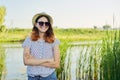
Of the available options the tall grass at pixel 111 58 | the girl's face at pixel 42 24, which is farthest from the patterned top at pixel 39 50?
the tall grass at pixel 111 58

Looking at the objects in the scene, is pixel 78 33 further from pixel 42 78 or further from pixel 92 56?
pixel 42 78

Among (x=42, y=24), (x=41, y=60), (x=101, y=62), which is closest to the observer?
(x=41, y=60)

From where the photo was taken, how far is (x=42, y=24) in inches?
140

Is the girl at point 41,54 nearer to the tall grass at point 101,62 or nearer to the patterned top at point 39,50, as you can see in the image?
the patterned top at point 39,50

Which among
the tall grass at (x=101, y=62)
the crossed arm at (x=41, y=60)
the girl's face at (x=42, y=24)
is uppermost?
the girl's face at (x=42, y=24)

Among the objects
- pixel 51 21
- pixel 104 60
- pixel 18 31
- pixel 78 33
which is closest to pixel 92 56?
pixel 104 60

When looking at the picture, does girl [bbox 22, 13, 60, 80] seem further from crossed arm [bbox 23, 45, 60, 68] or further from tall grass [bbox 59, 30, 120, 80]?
tall grass [bbox 59, 30, 120, 80]

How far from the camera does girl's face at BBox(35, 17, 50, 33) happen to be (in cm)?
354

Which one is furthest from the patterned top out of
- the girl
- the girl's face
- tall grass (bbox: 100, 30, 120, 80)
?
tall grass (bbox: 100, 30, 120, 80)

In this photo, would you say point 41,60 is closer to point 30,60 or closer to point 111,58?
point 30,60

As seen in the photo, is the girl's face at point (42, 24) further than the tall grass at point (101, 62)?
No

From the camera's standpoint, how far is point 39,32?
11.7 ft

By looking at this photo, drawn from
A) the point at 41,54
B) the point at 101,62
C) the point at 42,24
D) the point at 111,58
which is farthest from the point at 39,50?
the point at 101,62

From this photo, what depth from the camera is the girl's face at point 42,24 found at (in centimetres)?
354
